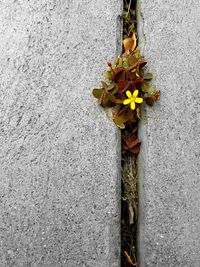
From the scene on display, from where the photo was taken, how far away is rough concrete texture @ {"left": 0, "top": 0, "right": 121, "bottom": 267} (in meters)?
1.42

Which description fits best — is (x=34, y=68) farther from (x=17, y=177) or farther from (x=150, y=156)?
(x=150, y=156)

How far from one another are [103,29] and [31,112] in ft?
1.33

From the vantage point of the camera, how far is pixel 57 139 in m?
1.51

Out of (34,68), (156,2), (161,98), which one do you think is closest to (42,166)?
(34,68)

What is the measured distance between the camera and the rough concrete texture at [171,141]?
4.70 feet

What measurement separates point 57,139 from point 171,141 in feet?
1.26

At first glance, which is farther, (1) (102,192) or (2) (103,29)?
(2) (103,29)

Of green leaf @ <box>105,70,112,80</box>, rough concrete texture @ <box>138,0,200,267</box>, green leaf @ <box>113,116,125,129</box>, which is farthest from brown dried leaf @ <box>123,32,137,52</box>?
green leaf @ <box>113,116,125,129</box>

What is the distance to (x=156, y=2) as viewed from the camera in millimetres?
1711

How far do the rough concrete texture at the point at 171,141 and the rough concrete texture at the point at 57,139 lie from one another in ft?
0.33

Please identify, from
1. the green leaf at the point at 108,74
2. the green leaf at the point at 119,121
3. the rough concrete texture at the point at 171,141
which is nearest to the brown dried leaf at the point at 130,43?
the rough concrete texture at the point at 171,141

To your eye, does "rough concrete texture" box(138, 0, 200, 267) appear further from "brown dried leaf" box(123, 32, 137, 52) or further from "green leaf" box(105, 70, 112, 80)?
"green leaf" box(105, 70, 112, 80)

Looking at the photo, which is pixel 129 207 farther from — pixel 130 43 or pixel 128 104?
pixel 130 43

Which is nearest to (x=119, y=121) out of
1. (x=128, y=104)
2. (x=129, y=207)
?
(x=128, y=104)
